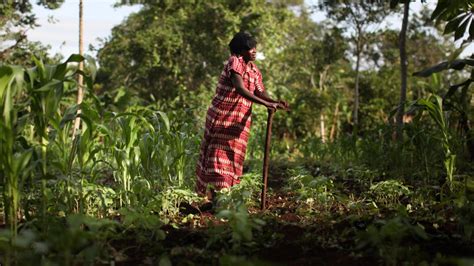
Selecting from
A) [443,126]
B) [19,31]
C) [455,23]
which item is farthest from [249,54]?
[19,31]

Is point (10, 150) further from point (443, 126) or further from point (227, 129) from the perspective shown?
point (443, 126)

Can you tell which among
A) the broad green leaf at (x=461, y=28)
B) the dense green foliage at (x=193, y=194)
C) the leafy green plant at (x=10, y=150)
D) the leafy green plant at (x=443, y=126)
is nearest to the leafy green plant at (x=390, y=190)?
the dense green foliage at (x=193, y=194)

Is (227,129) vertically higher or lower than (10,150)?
higher

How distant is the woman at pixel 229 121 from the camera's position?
4.10m

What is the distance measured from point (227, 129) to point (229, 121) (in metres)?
0.06

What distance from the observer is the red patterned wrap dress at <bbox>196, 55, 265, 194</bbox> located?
13.6 ft

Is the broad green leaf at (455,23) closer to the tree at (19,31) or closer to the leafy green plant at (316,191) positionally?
the leafy green plant at (316,191)

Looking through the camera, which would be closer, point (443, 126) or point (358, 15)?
point (443, 126)

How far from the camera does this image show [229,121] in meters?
4.15

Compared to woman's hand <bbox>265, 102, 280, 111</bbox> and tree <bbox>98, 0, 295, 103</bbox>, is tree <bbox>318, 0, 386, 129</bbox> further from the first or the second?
woman's hand <bbox>265, 102, 280, 111</bbox>

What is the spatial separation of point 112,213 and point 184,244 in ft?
3.30

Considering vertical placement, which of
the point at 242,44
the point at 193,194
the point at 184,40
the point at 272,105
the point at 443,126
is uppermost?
the point at 184,40

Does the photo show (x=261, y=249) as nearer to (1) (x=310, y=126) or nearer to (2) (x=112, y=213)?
(2) (x=112, y=213)

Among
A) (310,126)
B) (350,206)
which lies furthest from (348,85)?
(350,206)
